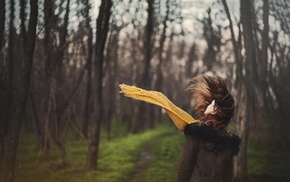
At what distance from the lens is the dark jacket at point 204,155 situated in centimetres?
326

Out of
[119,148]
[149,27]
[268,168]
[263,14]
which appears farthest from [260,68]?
[119,148]

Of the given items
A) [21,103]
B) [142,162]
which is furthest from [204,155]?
[142,162]

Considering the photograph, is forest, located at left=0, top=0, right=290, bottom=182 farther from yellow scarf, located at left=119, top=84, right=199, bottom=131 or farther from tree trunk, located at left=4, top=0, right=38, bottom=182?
yellow scarf, located at left=119, top=84, right=199, bottom=131

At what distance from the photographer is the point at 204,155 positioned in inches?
130

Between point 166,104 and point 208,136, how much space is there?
69 centimetres

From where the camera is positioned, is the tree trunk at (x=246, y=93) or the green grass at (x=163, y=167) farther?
the green grass at (x=163, y=167)

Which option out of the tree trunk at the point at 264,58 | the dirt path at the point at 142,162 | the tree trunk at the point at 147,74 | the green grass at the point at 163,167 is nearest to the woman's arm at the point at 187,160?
the green grass at the point at 163,167

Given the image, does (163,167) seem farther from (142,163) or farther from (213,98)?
(213,98)

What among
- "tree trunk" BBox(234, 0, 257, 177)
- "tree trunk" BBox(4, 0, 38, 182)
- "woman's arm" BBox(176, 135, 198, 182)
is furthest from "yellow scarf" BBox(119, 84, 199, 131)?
"tree trunk" BBox(234, 0, 257, 177)

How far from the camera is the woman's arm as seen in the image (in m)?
3.23

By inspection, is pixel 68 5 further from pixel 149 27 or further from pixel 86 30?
pixel 149 27

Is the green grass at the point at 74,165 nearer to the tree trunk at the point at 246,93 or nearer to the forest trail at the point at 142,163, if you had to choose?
the forest trail at the point at 142,163

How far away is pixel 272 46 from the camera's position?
48.3 ft

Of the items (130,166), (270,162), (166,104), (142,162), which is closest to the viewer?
(166,104)
